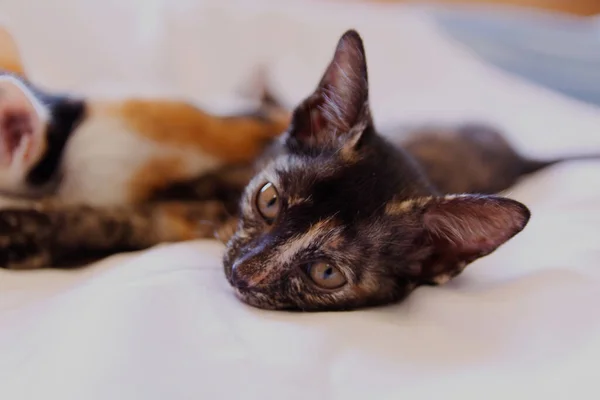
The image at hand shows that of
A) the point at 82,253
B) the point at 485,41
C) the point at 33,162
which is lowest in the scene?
the point at 82,253

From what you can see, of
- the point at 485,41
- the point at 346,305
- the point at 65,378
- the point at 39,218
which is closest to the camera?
the point at 65,378

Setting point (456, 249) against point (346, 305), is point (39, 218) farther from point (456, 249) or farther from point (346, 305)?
point (456, 249)

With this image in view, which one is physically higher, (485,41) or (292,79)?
(485,41)

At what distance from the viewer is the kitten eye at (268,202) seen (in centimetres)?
90

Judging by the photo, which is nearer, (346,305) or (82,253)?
(346,305)

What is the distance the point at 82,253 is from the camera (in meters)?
0.98

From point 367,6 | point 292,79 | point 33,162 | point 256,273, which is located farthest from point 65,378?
point 367,6

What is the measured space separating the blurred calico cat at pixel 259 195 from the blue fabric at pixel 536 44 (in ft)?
3.05

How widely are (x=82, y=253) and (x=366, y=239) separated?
51cm

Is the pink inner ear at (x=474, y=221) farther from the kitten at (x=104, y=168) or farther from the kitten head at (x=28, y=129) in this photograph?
the kitten head at (x=28, y=129)

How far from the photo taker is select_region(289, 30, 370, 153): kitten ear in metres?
0.91

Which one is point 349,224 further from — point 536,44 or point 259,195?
point 536,44

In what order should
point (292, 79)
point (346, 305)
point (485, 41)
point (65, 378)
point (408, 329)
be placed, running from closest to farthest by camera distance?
point (65, 378) → point (408, 329) → point (346, 305) → point (292, 79) → point (485, 41)

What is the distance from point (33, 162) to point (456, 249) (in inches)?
30.2
